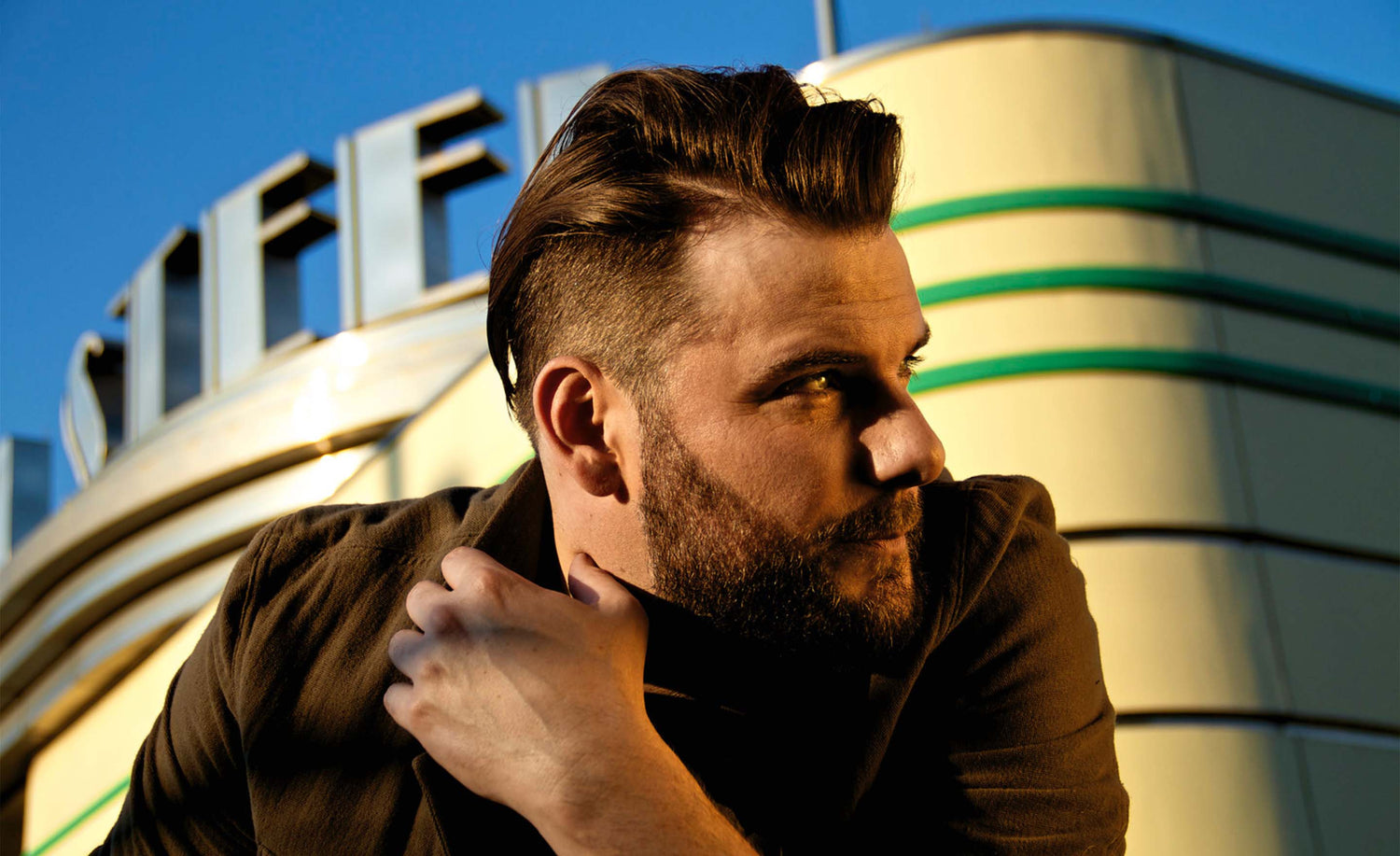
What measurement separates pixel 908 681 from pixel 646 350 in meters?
0.62

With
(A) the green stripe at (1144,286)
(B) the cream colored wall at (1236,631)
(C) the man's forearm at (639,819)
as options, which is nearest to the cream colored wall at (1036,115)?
(A) the green stripe at (1144,286)

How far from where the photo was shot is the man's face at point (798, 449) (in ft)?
5.40

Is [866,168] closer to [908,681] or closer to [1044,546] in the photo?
[1044,546]

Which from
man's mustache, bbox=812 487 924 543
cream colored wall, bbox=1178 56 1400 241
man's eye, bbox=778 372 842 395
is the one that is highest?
cream colored wall, bbox=1178 56 1400 241

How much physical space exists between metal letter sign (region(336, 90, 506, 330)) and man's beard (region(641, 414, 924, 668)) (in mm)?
6234

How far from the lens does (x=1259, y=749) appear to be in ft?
9.91

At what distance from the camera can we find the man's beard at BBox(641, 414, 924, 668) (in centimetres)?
163

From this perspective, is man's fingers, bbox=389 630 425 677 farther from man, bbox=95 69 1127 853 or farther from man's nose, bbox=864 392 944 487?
man's nose, bbox=864 392 944 487

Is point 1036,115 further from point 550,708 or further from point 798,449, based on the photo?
point 550,708

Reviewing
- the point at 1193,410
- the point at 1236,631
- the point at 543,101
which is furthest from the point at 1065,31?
the point at 543,101

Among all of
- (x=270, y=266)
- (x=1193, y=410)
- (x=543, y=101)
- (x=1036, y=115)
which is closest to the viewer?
(x=1193, y=410)

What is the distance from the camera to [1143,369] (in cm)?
338

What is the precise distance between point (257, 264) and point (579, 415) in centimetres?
730

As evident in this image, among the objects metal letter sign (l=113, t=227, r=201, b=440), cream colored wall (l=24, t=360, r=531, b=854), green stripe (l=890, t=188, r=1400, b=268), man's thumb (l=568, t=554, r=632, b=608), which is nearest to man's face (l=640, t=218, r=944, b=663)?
man's thumb (l=568, t=554, r=632, b=608)
